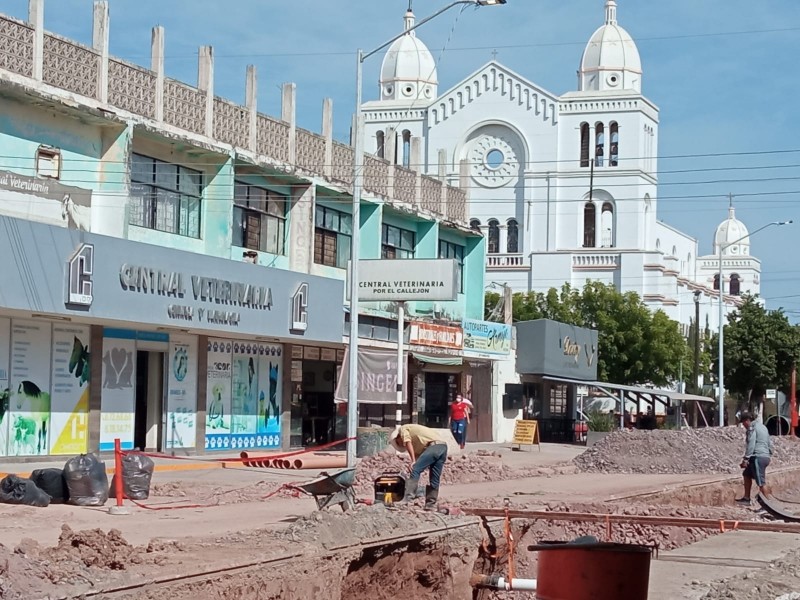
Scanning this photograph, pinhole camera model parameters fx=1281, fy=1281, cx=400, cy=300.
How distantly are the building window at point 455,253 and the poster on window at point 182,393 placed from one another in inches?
595

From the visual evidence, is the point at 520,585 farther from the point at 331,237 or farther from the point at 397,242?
the point at 397,242

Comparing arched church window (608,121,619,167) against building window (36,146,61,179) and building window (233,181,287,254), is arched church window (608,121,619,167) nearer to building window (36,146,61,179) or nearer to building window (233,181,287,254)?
building window (233,181,287,254)

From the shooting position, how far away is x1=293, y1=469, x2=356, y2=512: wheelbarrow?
15.5 m

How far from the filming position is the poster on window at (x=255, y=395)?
105 feet

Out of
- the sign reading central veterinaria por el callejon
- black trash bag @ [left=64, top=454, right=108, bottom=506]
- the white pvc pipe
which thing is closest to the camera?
the white pvc pipe

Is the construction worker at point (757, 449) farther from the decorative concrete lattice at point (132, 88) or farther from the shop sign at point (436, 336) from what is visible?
the shop sign at point (436, 336)

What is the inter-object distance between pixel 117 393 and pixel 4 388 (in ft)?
11.7

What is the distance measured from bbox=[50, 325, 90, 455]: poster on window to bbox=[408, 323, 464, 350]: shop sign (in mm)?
13254

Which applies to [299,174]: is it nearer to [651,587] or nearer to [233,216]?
[233,216]

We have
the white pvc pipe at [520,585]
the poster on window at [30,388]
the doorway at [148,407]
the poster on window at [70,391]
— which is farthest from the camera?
the doorway at [148,407]

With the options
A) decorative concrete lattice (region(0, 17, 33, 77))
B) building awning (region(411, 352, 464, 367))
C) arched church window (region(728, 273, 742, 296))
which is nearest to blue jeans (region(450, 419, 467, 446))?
building awning (region(411, 352, 464, 367))

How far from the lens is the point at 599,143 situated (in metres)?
82.8

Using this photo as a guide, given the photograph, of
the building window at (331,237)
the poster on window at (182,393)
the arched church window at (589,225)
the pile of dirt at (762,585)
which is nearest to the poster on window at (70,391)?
the poster on window at (182,393)

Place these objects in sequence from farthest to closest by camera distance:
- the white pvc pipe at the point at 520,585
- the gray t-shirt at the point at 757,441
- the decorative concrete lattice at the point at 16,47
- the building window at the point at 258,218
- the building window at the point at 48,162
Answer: the building window at the point at 258,218 → the building window at the point at 48,162 → the decorative concrete lattice at the point at 16,47 → the gray t-shirt at the point at 757,441 → the white pvc pipe at the point at 520,585
